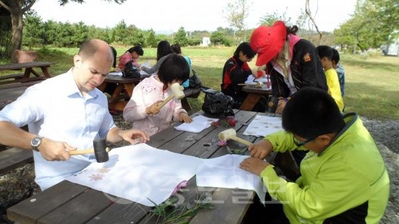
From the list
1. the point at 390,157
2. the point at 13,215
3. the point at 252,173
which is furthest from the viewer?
the point at 390,157

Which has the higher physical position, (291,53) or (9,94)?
(291,53)

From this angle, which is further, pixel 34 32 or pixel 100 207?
pixel 34 32

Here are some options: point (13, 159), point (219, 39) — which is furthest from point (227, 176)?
point (219, 39)

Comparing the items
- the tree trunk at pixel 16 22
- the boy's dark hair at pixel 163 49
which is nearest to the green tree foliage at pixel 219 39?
the tree trunk at pixel 16 22

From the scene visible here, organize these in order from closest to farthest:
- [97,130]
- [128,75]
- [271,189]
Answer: [271,189], [97,130], [128,75]

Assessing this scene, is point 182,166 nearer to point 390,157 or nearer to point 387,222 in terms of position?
point 387,222

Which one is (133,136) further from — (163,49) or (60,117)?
(163,49)

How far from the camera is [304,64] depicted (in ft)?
8.08

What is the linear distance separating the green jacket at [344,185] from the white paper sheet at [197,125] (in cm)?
94

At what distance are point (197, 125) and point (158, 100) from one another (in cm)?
41

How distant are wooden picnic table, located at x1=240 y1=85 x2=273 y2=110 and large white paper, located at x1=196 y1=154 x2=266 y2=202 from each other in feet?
9.20

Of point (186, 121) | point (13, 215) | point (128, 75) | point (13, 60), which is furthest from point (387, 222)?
point (13, 60)

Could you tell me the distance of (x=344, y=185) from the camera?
4.25 ft

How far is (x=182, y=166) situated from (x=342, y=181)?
0.78 metres
